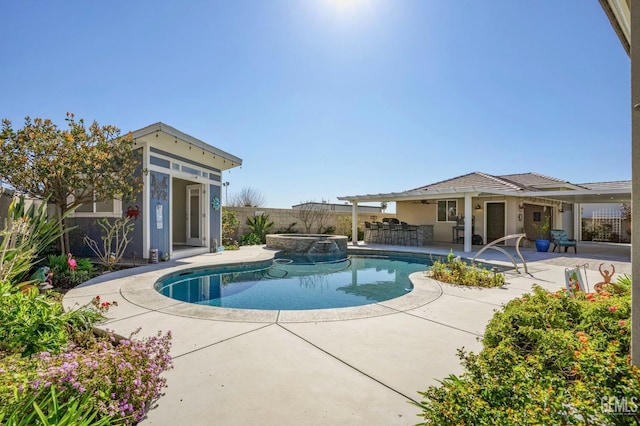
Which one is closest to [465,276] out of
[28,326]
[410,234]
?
[28,326]

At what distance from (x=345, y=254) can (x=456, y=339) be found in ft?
31.6

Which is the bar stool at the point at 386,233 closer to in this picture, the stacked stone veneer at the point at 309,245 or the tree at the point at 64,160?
the stacked stone veneer at the point at 309,245

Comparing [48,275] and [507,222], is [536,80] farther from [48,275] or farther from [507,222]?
[48,275]

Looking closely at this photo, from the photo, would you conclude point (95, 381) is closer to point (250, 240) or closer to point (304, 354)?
point (304, 354)

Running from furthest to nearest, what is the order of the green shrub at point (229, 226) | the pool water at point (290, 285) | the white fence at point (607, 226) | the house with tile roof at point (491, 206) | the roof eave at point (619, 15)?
the white fence at point (607, 226) < the house with tile roof at point (491, 206) < the green shrub at point (229, 226) < the pool water at point (290, 285) < the roof eave at point (619, 15)

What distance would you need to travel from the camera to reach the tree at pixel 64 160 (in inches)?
251

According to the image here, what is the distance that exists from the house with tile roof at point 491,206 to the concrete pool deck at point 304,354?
934cm

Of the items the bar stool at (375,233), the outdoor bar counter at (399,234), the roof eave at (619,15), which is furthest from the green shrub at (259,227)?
the roof eave at (619,15)

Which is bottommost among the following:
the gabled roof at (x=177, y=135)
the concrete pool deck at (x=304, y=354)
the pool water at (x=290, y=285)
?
the pool water at (x=290, y=285)

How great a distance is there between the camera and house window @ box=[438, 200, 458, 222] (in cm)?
1631

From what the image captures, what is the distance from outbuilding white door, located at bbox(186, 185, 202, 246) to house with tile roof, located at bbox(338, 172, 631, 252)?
22.9 feet

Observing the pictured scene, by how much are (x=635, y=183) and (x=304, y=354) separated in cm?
274

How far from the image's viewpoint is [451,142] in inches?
513

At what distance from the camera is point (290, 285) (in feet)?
23.6
